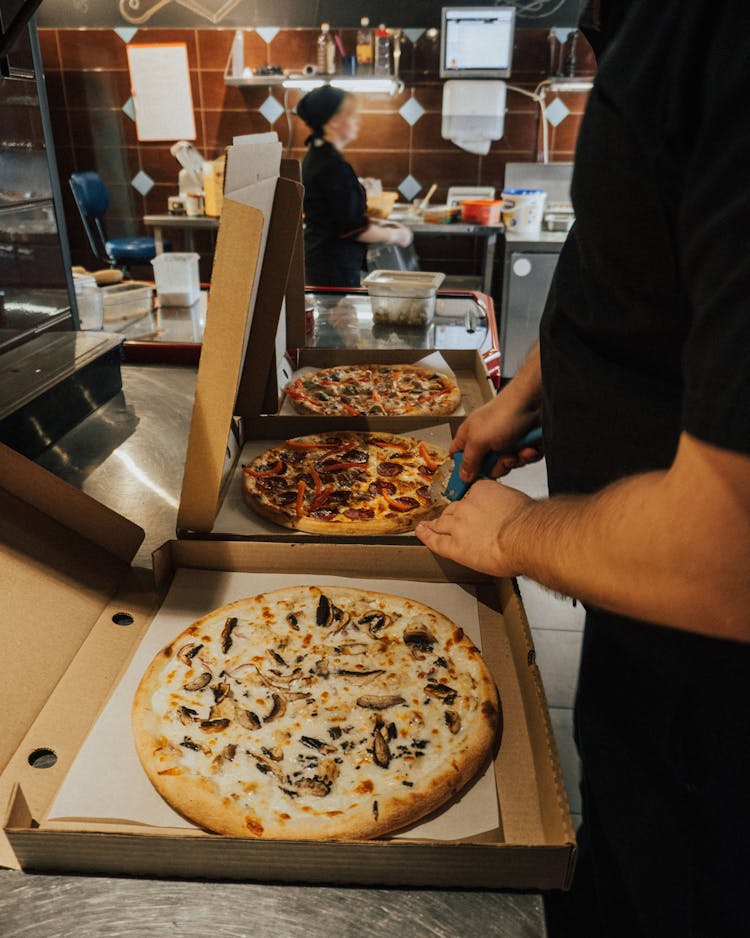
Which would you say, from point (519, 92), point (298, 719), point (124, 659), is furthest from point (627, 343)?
point (519, 92)

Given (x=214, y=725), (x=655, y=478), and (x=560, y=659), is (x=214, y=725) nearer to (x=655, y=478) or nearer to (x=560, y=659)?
(x=655, y=478)

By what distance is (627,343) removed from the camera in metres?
0.83

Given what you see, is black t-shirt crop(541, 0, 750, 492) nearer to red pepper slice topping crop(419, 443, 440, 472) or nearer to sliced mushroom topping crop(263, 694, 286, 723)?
sliced mushroom topping crop(263, 694, 286, 723)

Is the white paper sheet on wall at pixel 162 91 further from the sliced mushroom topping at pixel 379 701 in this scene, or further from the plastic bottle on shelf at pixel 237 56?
the sliced mushroom topping at pixel 379 701

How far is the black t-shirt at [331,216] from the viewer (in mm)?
3822

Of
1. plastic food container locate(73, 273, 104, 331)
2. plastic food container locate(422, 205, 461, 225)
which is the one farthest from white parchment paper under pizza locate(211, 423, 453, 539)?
plastic food container locate(422, 205, 461, 225)

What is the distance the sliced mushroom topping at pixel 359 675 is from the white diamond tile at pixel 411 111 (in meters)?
6.05

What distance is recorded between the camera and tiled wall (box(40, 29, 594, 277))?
609 centimetres

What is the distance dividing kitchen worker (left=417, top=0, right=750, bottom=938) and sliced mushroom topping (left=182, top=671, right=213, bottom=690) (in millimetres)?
385

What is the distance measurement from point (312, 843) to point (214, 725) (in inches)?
14.2

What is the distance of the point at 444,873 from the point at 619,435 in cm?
51

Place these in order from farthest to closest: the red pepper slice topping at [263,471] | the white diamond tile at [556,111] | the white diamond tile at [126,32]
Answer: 1. the white diamond tile at [126,32]
2. the white diamond tile at [556,111]
3. the red pepper slice topping at [263,471]

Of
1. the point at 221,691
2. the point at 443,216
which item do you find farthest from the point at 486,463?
the point at 443,216

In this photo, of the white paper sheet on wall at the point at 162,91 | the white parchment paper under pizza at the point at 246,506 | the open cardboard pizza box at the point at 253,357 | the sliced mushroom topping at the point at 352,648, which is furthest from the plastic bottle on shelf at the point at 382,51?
the sliced mushroom topping at the point at 352,648
